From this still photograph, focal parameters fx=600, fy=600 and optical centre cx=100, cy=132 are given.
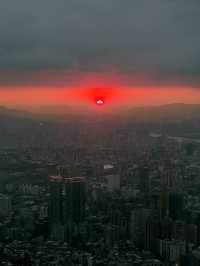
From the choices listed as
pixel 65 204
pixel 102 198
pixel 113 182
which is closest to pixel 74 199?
pixel 65 204

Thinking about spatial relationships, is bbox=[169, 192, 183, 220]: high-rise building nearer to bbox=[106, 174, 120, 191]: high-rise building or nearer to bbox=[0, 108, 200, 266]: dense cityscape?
bbox=[0, 108, 200, 266]: dense cityscape

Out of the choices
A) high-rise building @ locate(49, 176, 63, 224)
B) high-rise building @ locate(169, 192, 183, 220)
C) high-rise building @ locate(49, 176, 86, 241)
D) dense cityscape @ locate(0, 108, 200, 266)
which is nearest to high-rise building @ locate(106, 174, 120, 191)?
dense cityscape @ locate(0, 108, 200, 266)

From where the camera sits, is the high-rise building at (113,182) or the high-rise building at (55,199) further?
the high-rise building at (113,182)

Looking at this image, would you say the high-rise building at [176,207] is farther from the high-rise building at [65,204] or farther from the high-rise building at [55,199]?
the high-rise building at [55,199]

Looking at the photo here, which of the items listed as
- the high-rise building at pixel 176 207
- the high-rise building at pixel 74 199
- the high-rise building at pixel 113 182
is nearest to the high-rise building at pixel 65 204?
the high-rise building at pixel 74 199

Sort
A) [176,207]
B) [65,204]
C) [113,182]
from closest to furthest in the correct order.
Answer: [176,207], [65,204], [113,182]

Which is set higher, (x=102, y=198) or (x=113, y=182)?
(x=113, y=182)

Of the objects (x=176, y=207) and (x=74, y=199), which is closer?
(x=176, y=207)

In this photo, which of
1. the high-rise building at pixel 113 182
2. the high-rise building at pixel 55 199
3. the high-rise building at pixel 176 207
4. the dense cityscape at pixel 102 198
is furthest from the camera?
the high-rise building at pixel 113 182

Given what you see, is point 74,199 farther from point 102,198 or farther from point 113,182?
point 113,182
